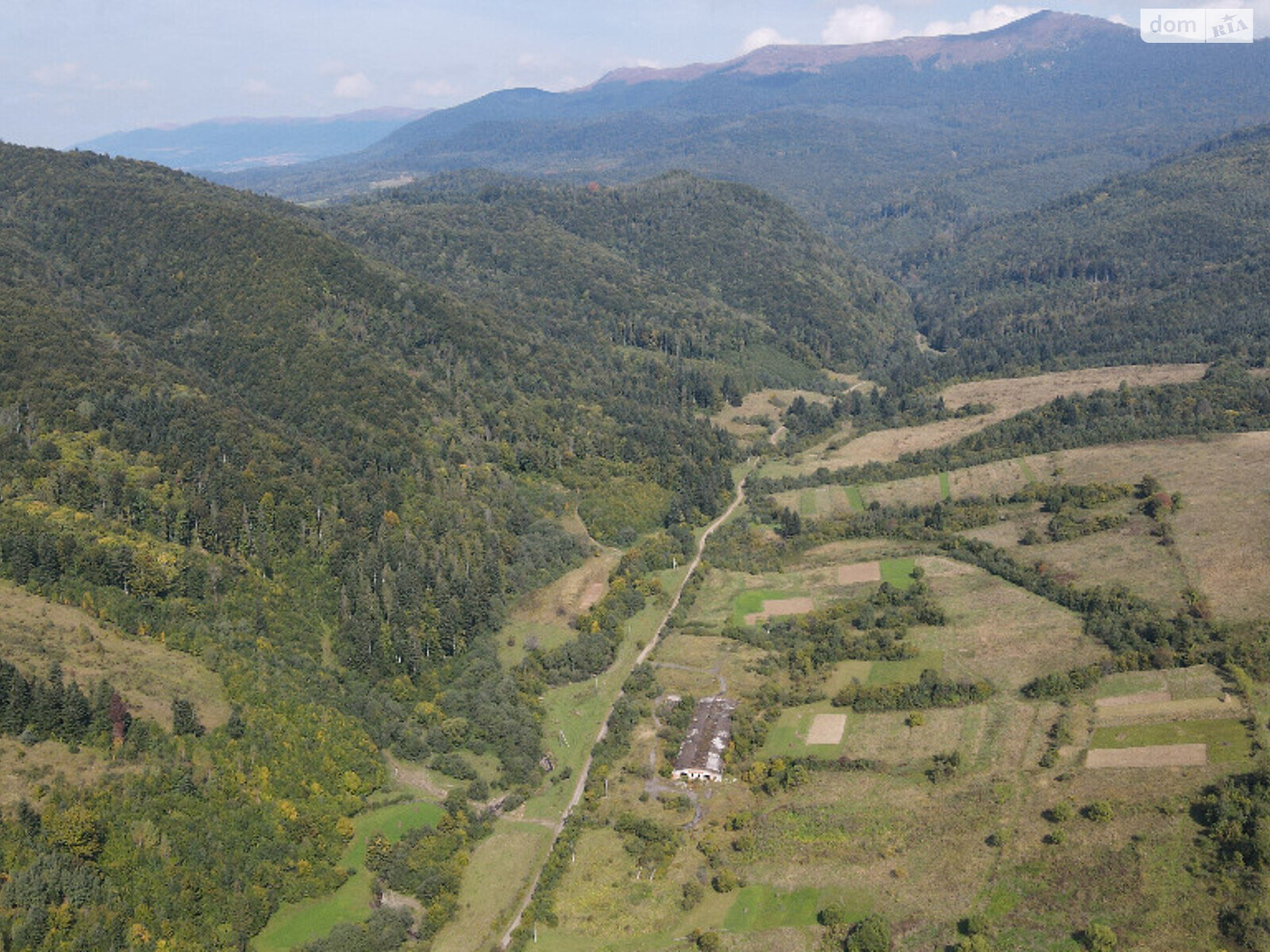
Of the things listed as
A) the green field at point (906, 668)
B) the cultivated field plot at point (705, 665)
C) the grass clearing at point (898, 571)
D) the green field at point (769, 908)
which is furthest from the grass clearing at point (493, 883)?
the grass clearing at point (898, 571)

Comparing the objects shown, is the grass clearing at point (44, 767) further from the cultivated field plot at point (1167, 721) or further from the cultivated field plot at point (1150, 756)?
the cultivated field plot at point (1167, 721)

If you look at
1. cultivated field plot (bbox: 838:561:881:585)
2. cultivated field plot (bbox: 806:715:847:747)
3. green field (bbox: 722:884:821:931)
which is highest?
cultivated field plot (bbox: 838:561:881:585)

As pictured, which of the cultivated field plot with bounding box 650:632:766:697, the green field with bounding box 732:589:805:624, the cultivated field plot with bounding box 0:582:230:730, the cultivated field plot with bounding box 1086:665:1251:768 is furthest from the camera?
the green field with bounding box 732:589:805:624

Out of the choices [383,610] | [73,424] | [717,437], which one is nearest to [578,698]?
[383,610]

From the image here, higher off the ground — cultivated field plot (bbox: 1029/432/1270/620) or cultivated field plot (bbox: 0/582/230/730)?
cultivated field plot (bbox: 0/582/230/730)

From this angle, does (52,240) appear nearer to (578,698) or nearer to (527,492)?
(527,492)

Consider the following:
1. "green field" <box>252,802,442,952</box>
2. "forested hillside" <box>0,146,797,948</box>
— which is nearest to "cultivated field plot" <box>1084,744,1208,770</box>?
"forested hillside" <box>0,146,797,948</box>

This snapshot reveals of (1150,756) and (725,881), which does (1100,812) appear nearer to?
(1150,756)

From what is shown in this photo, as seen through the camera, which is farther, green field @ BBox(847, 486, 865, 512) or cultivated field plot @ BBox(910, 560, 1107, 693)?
green field @ BBox(847, 486, 865, 512)

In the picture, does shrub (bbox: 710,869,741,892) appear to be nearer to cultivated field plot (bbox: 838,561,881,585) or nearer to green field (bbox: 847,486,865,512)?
cultivated field plot (bbox: 838,561,881,585)
